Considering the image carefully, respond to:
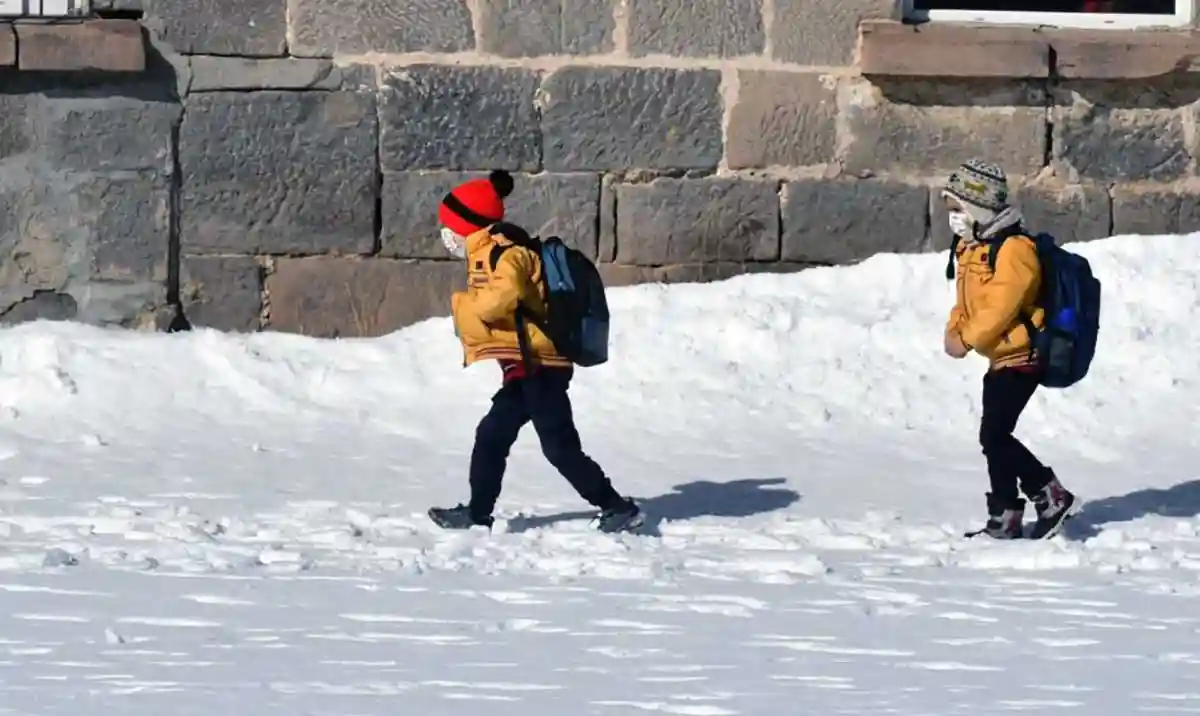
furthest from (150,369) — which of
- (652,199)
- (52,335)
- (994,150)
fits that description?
(994,150)

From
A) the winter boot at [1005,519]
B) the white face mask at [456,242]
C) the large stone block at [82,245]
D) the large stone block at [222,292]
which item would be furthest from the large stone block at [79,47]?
the winter boot at [1005,519]

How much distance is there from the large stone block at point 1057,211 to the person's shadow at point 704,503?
192 cm

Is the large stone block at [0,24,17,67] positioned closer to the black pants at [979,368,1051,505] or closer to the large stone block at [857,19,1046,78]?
the large stone block at [857,19,1046,78]

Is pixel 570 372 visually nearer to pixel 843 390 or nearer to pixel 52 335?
pixel 843 390

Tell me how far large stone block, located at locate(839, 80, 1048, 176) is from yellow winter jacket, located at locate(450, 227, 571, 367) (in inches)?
106

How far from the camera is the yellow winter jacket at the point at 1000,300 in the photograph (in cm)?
584

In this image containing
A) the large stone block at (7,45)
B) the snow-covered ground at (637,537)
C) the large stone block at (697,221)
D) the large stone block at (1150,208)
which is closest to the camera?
the snow-covered ground at (637,537)

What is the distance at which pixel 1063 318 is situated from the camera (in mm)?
5898

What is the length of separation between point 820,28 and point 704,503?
2.53m

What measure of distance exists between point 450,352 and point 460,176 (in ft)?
2.33

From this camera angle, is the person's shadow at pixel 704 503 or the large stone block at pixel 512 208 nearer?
the person's shadow at pixel 704 503

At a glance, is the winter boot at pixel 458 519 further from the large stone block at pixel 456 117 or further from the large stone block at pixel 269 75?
the large stone block at pixel 269 75

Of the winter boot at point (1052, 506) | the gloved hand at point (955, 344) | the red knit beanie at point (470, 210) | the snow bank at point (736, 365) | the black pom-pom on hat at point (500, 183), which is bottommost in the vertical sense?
the winter boot at point (1052, 506)

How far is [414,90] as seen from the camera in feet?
26.7
